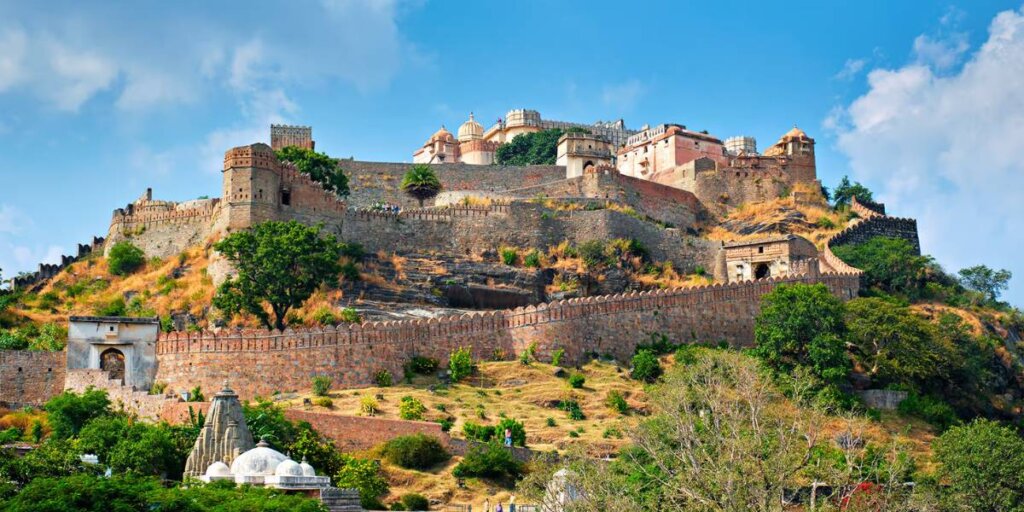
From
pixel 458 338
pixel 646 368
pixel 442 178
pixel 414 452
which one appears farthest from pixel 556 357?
pixel 442 178

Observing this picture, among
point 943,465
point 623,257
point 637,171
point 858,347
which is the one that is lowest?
point 943,465

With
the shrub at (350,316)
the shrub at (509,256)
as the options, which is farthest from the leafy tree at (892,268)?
the shrub at (350,316)

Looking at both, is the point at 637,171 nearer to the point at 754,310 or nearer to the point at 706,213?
the point at 706,213

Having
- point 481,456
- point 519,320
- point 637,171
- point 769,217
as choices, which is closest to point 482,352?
point 519,320

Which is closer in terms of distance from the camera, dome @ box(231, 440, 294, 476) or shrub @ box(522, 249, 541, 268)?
dome @ box(231, 440, 294, 476)

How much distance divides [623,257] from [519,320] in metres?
13.3

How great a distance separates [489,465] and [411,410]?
383 cm

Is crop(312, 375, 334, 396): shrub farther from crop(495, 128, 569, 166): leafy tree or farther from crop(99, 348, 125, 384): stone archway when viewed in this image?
crop(495, 128, 569, 166): leafy tree

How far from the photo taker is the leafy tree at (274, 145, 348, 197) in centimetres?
6444

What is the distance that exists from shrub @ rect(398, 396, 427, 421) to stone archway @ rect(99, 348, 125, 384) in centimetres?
1053

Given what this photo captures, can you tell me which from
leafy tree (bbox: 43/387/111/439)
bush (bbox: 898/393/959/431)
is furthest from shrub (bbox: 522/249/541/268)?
leafy tree (bbox: 43/387/111/439)

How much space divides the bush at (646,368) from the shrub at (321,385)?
11469 millimetres

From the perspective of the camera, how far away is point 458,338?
48219mm

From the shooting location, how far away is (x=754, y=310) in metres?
55.1
